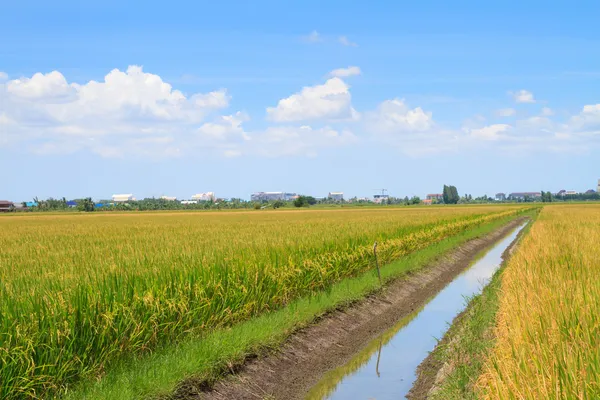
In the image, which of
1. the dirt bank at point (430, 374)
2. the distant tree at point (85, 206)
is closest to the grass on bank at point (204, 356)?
the dirt bank at point (430, 374)

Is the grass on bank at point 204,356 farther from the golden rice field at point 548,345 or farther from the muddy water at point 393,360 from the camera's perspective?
the golden rice field at point 548,345

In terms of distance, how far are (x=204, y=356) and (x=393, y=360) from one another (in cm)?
401

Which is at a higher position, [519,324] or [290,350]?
[519,324]

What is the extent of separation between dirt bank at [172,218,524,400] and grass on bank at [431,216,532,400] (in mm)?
1834

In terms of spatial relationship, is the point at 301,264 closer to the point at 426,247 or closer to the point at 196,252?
the point at 196,252

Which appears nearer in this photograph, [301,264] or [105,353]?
[105,353]

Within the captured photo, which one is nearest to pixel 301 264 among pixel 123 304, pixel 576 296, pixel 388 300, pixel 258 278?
pixel 258 278

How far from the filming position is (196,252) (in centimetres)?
1350

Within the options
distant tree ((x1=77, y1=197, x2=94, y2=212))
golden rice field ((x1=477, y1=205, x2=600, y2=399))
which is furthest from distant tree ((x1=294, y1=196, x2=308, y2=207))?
golden rice field ((x1=477, y1=205, x2=600, y2=399))

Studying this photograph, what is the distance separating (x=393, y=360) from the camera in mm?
10891

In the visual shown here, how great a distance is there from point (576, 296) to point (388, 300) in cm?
836

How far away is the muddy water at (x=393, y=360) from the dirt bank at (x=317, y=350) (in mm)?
229

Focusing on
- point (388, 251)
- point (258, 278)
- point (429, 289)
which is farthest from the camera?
point (388, 251)

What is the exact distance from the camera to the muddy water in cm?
914
